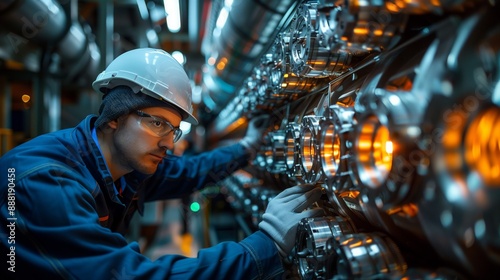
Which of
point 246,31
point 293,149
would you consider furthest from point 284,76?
point 246,31

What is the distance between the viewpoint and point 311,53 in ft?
2.87

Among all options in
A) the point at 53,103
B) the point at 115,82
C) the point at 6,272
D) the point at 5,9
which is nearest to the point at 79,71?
the point at 53,103

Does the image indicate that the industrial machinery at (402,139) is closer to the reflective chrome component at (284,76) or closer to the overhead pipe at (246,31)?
the reflective chrome component at (284,76)

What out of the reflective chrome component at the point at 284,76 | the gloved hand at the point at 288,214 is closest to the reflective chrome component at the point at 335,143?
the gloved hand at the point at 288,214

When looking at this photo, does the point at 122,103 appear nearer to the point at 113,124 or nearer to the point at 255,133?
the point at 113,124

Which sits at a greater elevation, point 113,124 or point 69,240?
point 113,124

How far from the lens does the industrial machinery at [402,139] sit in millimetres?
501

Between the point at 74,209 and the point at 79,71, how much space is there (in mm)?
3018

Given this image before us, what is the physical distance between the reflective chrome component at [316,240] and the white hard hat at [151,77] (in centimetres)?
65

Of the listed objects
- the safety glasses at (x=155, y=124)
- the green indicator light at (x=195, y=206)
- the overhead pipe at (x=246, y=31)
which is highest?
the overhead pipe at (x=246, y=31)

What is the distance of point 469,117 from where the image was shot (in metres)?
0.50

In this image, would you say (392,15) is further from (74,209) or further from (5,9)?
(5,9)

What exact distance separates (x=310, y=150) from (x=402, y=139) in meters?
0.40

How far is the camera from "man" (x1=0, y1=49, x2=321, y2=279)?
34.8 inches
